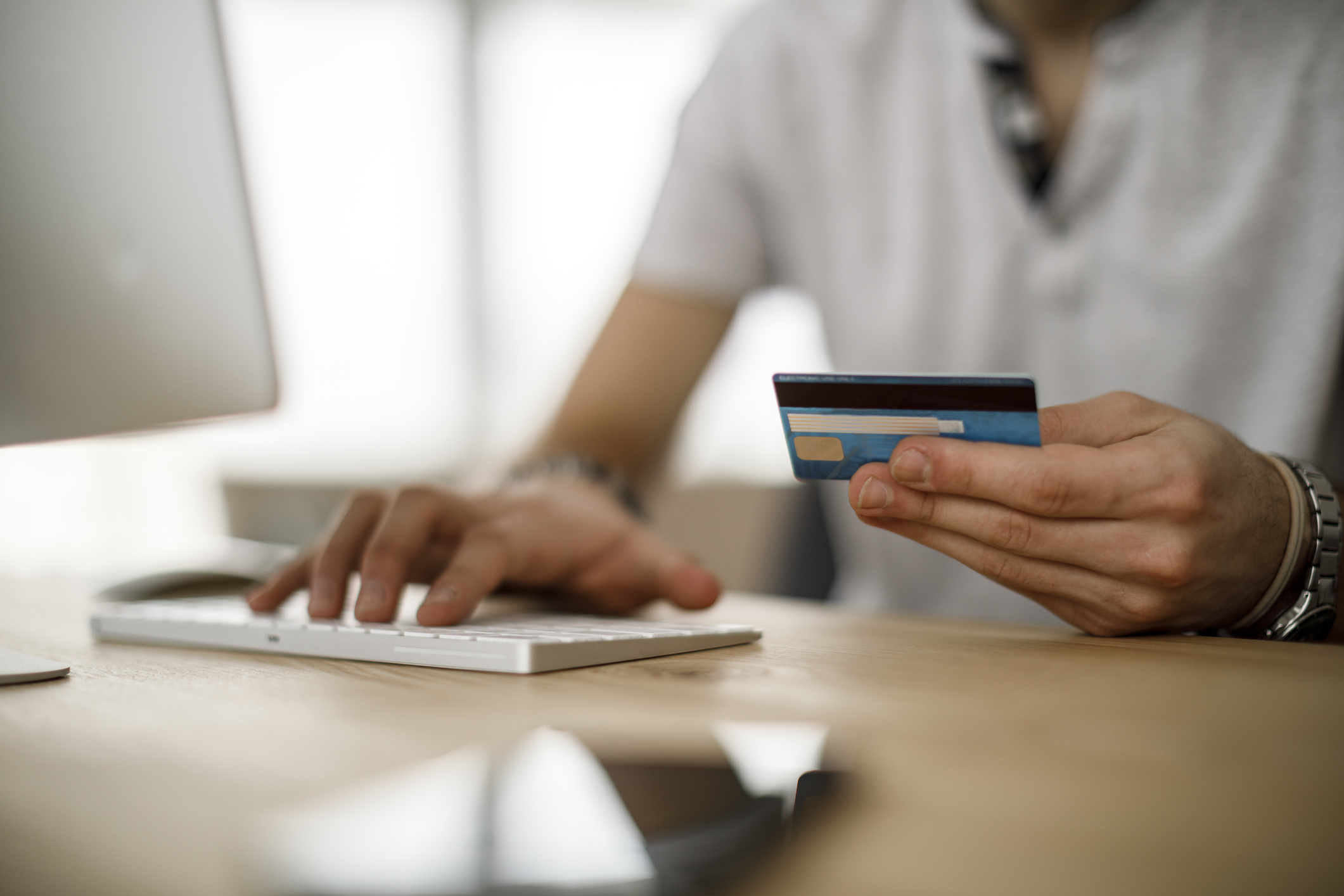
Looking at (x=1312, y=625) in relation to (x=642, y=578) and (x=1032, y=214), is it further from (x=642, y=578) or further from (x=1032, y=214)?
(x=1032, y=214)

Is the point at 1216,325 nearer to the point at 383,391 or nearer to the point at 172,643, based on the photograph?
the point at 172,643

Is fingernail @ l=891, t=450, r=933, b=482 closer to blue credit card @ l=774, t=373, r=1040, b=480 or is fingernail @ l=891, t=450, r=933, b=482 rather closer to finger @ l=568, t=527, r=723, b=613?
blue credit card @ l=774, t=373, r=1040, b=480

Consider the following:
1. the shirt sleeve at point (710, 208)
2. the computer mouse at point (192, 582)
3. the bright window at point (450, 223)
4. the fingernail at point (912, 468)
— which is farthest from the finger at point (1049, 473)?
the bright window at point (450, 223)

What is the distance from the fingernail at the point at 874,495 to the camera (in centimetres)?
47

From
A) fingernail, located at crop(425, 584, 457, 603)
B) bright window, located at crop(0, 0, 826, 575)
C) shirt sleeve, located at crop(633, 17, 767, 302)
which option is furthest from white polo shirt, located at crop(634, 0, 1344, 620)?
bright window, located at crop(0, 0, 826, 575)

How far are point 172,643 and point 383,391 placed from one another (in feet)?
10.6

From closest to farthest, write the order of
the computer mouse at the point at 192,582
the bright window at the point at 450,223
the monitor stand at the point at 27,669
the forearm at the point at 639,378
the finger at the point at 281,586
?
A: 1. the monitor stand at the point at 27,669
2. the finger at the point at 281,586
3. the computer mouse at the point at 192,582
4. the forearm at the point at 639,378
5. the bright window at the point at 450,223

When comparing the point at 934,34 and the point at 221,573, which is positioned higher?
the point at 934,34

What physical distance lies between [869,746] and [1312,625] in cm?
39

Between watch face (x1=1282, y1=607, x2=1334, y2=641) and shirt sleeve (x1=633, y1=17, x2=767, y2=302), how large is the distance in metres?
0.78

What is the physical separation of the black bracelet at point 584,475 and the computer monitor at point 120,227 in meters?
0.26

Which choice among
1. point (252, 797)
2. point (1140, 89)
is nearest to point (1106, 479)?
point (252, 797)

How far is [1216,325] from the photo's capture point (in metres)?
0.96

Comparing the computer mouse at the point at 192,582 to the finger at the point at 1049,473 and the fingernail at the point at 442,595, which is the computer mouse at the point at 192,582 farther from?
the finger at the point at 1049,473
